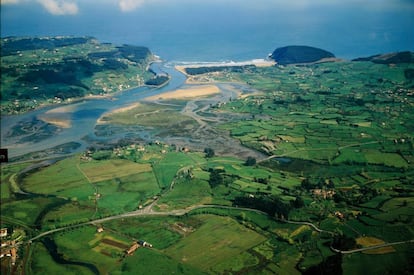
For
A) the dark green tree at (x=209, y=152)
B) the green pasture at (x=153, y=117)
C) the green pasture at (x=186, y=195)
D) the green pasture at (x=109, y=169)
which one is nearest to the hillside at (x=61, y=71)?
the green pasture at (x=153, y=117)

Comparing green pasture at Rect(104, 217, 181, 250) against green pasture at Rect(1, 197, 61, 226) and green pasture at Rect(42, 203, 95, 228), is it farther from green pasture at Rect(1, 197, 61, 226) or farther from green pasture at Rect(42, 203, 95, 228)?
green pasture at Rect(1, 197, 61, 226)

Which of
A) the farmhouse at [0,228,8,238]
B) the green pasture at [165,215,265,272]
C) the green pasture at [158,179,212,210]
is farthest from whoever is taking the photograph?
the green pasture at [158,179,212,210]

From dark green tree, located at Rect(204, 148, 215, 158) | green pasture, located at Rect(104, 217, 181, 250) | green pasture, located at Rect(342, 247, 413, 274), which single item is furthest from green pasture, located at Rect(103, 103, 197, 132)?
green pasture, located at Rect(342, 247, 413, 274)

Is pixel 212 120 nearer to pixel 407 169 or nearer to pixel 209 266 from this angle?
pixel 407 169

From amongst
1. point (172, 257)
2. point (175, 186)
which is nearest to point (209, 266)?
point (172, 257)

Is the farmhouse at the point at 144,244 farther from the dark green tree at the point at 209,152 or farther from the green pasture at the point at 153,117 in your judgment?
the green pasture at the point at 153,117

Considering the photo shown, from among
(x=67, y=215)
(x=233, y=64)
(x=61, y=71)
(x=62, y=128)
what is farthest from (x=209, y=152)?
(x=233, y=64)

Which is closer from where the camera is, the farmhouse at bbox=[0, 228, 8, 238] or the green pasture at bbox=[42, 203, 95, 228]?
the farmhouse at bbox=[0, 228, 8, 238]
